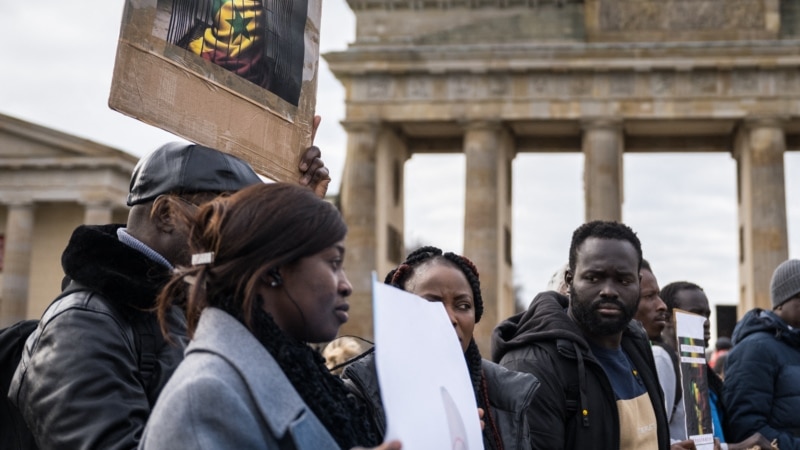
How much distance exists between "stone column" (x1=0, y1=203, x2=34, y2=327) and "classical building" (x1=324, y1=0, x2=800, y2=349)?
17.6m

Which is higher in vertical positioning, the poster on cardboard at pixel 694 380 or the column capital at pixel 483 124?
the column capital at pixel 483 124

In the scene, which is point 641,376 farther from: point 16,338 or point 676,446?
point 16,338

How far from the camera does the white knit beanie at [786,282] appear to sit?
7.55 m

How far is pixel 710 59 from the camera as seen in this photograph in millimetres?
38469


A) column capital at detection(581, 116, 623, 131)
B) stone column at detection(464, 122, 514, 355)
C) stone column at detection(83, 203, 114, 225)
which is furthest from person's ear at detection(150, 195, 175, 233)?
stone column at detection(83, 203, 114, 225)

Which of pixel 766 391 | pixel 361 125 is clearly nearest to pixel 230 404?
pixel 766 391

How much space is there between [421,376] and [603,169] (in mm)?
36957

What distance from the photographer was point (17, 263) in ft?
159

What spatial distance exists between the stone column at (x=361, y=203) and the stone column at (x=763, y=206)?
544 inches

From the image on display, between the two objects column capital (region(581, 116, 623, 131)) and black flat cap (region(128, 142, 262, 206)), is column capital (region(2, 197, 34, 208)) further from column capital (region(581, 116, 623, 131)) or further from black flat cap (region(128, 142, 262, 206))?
black flat cap (region(128, 142, 262, 206))

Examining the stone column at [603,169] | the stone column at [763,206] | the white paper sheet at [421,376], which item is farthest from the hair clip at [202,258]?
the stone column at [603,169]

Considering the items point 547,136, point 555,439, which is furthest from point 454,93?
point 555,439

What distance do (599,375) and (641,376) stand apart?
1.42ft

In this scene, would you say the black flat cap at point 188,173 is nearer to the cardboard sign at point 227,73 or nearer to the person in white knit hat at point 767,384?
the cardboard sign at point 227,73
